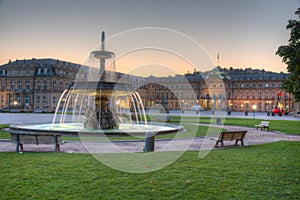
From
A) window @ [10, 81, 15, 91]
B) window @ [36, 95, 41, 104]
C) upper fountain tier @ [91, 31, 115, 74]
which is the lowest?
window @ [36, 95, 41, 104]

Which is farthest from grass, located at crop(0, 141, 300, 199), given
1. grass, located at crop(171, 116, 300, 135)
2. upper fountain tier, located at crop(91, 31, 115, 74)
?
grass, located at crop(171, 116, 300, 135)

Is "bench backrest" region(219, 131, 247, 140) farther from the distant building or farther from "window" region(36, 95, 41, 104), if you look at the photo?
"window" region(36, 95, 41, 104)

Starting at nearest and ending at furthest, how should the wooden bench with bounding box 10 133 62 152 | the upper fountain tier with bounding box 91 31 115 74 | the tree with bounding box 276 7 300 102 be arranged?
the wooden bench with bounding box 10 133 62 152 < the upper fountain tier with bounding box 91 31 115 74 < the tree with bounding box 276 7 300 102

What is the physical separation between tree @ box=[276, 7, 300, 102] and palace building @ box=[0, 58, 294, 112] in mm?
44413

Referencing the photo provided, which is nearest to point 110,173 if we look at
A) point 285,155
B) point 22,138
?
point 22,138

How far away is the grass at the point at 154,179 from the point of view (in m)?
5.62

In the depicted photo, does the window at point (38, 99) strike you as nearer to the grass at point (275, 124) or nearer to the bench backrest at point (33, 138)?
the grass at point (275, 124)

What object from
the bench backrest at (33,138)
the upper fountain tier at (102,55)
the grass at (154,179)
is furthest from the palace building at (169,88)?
the grass at (154,179)

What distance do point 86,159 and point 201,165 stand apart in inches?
128

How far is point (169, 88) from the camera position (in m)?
111

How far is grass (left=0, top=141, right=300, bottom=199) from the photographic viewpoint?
5.62 m

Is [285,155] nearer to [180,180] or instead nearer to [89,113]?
[180,180]

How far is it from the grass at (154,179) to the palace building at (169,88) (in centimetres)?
5998

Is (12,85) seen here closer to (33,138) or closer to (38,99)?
(38,99)
